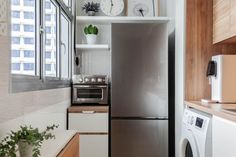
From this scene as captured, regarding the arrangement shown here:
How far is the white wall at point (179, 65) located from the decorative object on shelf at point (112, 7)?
86 cm

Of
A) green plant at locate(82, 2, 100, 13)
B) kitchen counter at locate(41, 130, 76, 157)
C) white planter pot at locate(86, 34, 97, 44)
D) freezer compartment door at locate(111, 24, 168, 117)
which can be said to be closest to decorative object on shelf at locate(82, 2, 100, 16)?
green plant at locate(82, 2, 100, 13)

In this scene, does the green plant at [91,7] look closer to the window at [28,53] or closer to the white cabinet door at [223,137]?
the window at [28,53]

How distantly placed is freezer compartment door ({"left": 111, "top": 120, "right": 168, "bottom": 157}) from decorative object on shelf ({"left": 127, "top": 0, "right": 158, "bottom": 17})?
1504 millimetres

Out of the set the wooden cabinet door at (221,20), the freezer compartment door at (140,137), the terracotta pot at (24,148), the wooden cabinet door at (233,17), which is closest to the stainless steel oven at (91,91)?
the freezer compartment door at (140,137)

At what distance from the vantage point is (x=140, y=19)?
3.73 meters

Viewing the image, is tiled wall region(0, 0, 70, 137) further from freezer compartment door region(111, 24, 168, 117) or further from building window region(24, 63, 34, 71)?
freezer compartment door region(111, 24, 168, 117)

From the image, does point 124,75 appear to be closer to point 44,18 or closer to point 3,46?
point 44,18

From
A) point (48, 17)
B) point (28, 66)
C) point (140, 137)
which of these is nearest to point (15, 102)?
point (28, 66)

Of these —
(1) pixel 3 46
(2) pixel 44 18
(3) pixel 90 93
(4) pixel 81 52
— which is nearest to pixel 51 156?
(1) pixel 3 46

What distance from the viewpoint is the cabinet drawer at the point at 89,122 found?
11.2 feet

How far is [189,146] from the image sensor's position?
9.01 ft

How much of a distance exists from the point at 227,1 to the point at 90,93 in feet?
6.13

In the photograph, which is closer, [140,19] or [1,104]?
[1,104]

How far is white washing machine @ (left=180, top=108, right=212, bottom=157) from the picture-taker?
220 centimetres
